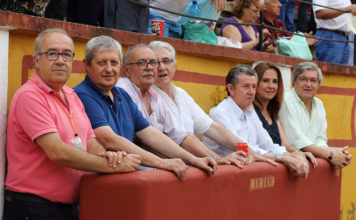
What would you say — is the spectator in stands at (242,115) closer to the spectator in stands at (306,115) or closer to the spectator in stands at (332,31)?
the spectator in stands at (306,115)

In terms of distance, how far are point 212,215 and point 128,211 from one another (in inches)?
31.0

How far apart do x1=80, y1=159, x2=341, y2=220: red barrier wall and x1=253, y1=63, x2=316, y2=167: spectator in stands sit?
1.67 feet

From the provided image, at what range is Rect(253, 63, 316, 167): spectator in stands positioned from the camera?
19.9ft

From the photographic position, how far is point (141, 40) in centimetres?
532

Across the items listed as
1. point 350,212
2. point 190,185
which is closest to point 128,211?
point 190,185

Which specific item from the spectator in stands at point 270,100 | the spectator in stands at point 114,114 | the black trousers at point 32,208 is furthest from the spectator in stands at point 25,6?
the spectator in stands at point 270,100

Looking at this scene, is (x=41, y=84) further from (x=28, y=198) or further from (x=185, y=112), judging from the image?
(x=185, y=112)

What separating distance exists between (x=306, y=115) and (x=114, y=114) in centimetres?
295

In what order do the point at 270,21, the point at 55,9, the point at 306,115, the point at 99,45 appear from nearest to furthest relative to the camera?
1. the point at 99,45
2. the point at 55,9
3. the point at 306,115
4. the point at 270,21

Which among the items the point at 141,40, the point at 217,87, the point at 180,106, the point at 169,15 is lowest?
the point at 180,106

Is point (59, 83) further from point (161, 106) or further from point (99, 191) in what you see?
point (161, 106)

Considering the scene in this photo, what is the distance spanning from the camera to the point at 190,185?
3.98 m

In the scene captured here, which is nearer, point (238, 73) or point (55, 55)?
point (55, 55)

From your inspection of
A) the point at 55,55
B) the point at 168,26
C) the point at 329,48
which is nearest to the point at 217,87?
the point at 168,26
